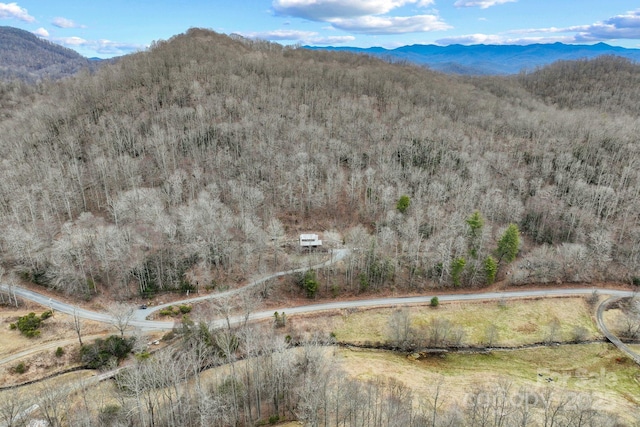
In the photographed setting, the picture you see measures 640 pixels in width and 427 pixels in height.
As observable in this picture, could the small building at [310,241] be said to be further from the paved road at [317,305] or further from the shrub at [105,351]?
the shrub at [105,351]

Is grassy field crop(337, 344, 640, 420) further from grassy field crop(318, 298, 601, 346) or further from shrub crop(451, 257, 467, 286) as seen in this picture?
shrub crop(451, 257, 467, 286)

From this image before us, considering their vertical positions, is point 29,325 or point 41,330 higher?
point 29,325

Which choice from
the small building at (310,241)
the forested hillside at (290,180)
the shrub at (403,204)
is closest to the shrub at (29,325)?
the forested hillside at (290,180)

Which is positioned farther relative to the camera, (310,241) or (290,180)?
(290,180)

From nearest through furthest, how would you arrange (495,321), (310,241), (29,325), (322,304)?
(29,325), (495,321), (322,304), (310,241)

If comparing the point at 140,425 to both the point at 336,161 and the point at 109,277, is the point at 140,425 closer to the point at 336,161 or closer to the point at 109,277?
the point at 109,277

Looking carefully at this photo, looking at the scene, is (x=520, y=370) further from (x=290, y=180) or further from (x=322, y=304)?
(x=290, y=180)

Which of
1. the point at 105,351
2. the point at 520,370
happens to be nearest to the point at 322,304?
the point at 520,370
